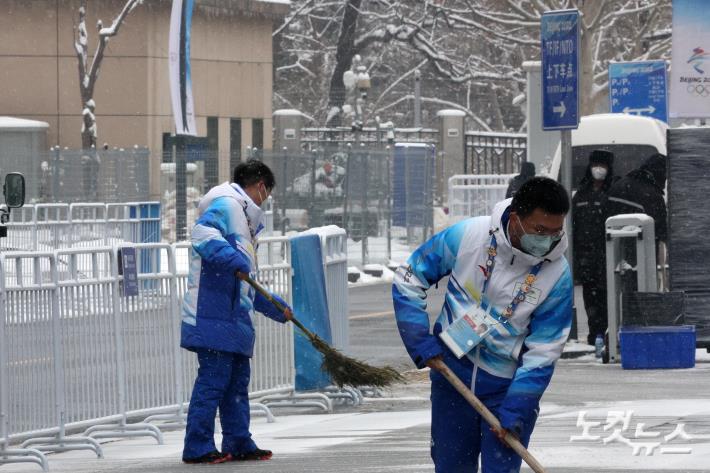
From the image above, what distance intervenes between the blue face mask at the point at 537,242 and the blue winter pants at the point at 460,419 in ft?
1.73

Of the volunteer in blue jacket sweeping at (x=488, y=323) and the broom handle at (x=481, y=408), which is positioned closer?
the broom handle at (x=481, y=408)

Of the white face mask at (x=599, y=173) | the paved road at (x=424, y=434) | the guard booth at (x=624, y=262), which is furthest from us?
the white face mask at (x=599, y=173)

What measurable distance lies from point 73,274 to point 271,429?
176 centimetres

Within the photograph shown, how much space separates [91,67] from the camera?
4006 cm

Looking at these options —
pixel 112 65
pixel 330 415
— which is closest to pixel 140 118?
pixel 112 65

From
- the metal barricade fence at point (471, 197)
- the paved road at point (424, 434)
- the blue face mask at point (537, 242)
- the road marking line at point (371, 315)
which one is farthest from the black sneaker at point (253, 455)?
the metal barricade fence at point (471, 197)

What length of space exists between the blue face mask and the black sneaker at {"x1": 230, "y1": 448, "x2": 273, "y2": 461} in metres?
3.89

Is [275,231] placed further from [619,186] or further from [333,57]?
[333,57]

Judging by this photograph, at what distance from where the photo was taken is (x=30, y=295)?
10.6m

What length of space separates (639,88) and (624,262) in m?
15.7

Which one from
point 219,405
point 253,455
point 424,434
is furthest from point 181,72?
point 253,455

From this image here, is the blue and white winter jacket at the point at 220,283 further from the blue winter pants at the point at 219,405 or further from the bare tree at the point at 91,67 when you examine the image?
the bare tree at the point at 91,67

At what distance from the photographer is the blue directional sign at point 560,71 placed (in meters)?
16.2

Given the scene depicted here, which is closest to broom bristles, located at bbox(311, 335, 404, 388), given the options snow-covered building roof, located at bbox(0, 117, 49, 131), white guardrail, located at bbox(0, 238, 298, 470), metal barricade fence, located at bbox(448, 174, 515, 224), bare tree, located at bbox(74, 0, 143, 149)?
white guardrail, located at bbox(0, 238, 298, 470)
